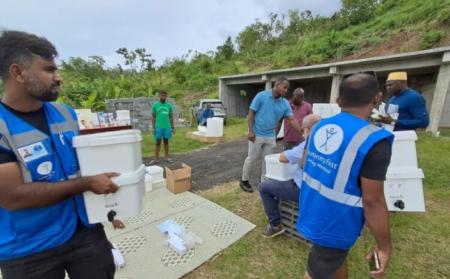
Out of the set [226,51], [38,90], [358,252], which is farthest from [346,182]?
[226,51]

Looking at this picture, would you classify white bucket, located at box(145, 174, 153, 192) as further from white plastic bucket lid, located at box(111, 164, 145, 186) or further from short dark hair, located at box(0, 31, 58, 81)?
short dark hair, located at box(0, 31, 58, 81)

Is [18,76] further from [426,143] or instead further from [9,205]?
[426,143]

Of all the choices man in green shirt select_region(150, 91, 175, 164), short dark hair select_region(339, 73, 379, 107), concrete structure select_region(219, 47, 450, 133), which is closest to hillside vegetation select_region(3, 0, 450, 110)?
concrete structure select_region(219, 47, 450, 133)

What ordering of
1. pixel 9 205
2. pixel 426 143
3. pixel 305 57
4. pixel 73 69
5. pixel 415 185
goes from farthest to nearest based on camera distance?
pixel 73 69, pixel 305 57, pixel 426 143, pixel 415 185, pixel 9 205

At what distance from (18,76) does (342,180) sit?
66.7 inches

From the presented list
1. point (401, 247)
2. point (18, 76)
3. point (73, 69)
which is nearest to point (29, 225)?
point (18, 76)

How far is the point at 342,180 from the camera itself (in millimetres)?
1317

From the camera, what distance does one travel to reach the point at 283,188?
262 centimetres

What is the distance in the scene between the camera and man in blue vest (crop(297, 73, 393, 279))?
1240 millimetres

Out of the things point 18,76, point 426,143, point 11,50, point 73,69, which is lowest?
point 426,143

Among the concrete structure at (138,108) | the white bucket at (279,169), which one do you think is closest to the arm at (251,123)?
the white bucket at (279,169)

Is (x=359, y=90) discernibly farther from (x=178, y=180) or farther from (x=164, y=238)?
(x=178, y=180)

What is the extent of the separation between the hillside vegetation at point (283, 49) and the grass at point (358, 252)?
27.9 feet

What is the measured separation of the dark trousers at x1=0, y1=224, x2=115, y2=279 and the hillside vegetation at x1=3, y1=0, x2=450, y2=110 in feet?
28.8
